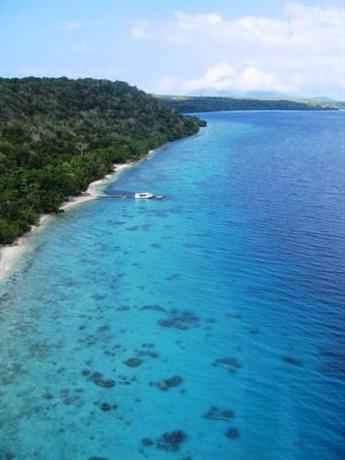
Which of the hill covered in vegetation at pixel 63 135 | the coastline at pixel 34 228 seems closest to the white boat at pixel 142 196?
the coastline at pixel 34 228

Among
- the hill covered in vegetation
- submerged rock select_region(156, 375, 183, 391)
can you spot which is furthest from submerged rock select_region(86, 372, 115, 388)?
the hill covered in vegetation

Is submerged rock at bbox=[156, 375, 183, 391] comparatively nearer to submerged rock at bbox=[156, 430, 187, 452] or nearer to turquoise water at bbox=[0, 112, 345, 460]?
turquoise water at bbox=[0, 112, 345, 460]

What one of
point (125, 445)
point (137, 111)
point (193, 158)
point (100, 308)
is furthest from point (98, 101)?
point (125, 445)

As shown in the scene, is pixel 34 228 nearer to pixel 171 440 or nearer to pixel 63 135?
pixel 171 440

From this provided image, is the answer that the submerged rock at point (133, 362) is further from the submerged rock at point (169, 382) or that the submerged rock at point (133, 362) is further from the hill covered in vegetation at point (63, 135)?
the hill covered in vegetation at point (63, 135)

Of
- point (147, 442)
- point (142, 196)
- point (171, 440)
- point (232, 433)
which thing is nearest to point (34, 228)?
point (142, 196)

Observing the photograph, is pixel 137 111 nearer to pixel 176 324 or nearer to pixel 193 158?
pixel 193 158
